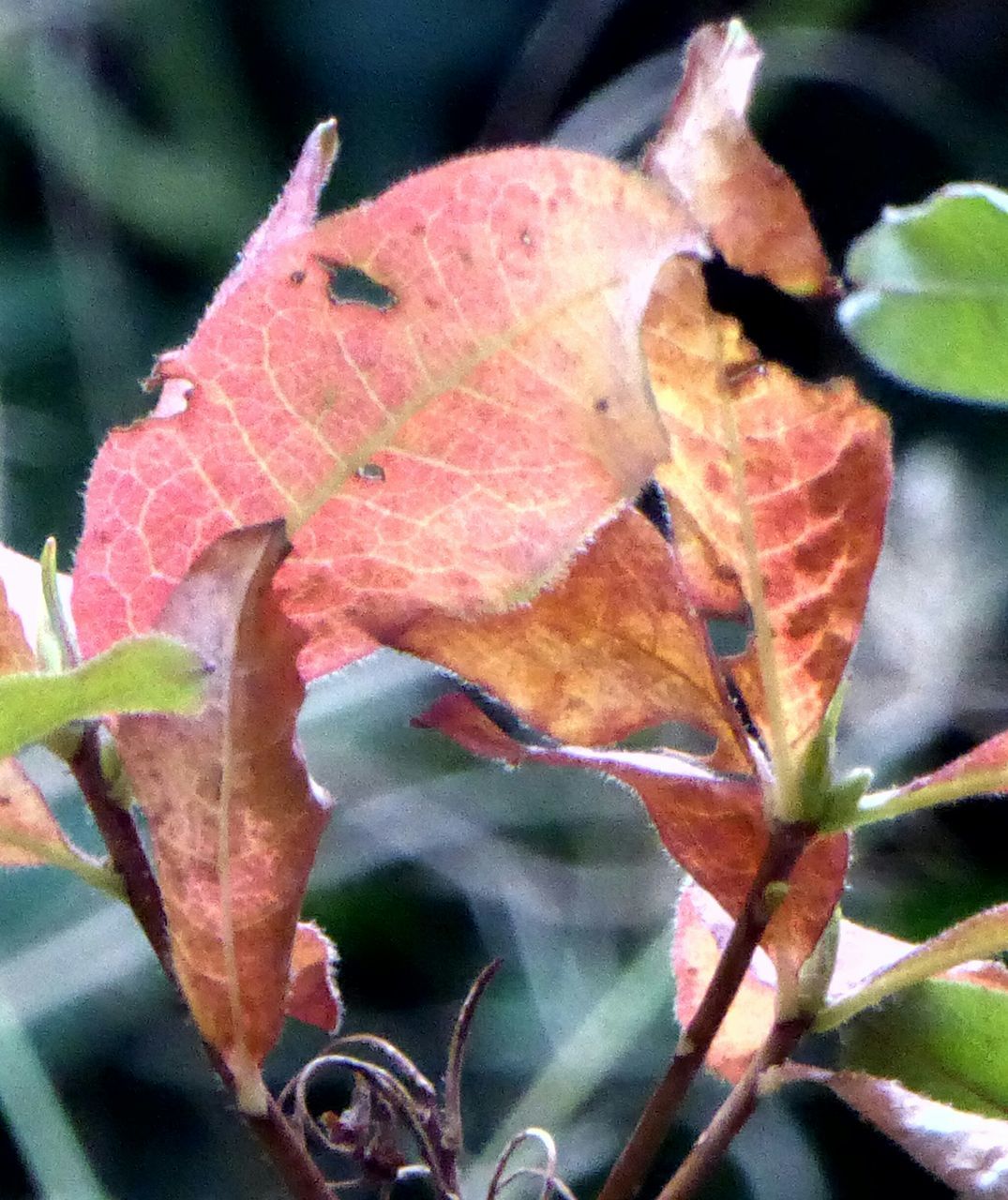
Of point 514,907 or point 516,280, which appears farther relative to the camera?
point 514,907

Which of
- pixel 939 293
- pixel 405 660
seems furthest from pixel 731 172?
pixel 405 660

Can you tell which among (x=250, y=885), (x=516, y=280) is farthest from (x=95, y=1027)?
(x=516, y=280)

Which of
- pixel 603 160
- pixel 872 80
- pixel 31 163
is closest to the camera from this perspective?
pixel 603 160

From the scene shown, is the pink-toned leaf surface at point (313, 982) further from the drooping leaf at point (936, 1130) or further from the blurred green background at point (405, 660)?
the blurred green background at point (405, 660)

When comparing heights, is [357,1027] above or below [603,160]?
below

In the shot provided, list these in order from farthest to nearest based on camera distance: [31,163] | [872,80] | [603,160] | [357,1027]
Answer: [31,163], [872,80], [357,1027], [603,160]

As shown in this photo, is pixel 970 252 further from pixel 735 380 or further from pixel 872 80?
pixel 872 80

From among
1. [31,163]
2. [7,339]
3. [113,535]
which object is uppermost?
[113,535]
